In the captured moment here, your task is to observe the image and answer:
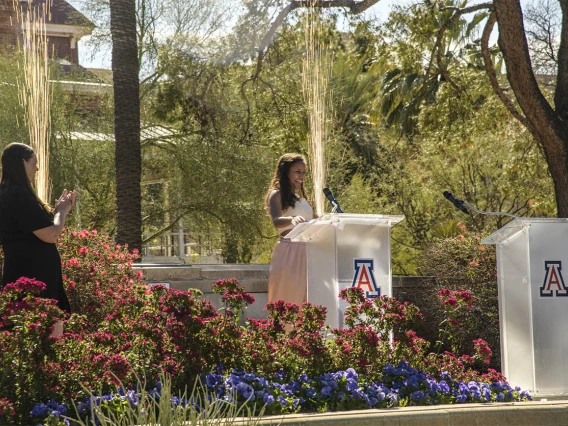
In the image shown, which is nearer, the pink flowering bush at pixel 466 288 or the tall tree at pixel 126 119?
the pink flowering bush at pixel 466 288

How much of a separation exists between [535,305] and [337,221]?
1.61 metres

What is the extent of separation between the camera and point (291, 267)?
7.34m

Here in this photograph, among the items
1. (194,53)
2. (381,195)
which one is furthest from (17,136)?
(381,195)

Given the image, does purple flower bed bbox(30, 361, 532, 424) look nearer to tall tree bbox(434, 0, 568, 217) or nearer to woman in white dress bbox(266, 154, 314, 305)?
woman in white dress bbox(266, 154, 314, 305)

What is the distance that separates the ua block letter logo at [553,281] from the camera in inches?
248

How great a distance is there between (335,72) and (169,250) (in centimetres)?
677

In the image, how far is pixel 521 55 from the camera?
9516mm

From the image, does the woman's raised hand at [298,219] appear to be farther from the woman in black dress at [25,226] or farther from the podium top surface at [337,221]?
the woman in black dress at [25,226]

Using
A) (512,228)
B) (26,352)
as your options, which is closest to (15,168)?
(26,352)

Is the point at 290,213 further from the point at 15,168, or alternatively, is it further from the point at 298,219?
the point at 15,168

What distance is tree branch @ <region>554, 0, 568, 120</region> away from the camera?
980 centimetres

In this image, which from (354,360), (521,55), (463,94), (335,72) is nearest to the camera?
(354,360)

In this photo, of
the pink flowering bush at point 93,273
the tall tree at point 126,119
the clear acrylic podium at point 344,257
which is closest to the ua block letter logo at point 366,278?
the clear acrylic podium at point 344,257

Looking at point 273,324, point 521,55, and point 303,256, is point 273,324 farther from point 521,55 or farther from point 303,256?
point 521,55
